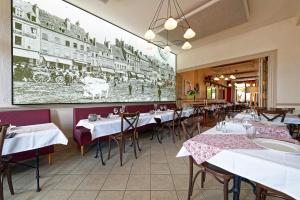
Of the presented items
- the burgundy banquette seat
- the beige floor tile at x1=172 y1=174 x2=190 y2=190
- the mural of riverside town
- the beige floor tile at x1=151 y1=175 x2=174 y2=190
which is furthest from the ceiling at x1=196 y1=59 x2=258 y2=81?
the burgundy banquette seat

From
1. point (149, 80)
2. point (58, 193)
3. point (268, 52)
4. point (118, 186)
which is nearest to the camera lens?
point (58, 193)

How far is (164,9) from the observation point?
3.72m

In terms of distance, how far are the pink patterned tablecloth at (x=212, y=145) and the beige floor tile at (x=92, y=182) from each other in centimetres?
141

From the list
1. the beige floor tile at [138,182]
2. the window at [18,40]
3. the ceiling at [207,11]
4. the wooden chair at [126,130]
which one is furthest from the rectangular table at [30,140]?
the ceiling at [207,11]

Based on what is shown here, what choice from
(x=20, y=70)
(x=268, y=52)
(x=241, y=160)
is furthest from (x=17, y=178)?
(x=268, y=52)

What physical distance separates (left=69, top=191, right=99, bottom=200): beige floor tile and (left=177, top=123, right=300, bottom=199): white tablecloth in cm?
152

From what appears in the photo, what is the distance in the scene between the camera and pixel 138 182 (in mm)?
2164

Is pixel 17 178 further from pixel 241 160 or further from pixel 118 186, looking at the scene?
pixel 241 160

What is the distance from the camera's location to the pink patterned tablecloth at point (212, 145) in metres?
1.25

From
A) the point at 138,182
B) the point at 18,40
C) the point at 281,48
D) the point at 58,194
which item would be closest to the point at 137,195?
the point at 138,182

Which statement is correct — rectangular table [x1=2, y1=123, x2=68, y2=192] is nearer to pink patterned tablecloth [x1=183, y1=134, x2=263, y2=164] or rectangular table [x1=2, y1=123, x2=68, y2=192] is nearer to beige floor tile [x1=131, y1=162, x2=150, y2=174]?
beige floor tile [x1=131, y1=162, x2=150, y2=174]

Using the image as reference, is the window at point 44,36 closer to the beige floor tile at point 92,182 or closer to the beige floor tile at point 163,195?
the beige floor tile at point 92,182

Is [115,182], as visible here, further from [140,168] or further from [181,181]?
[181,181]

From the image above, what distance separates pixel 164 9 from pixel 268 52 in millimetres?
3539
